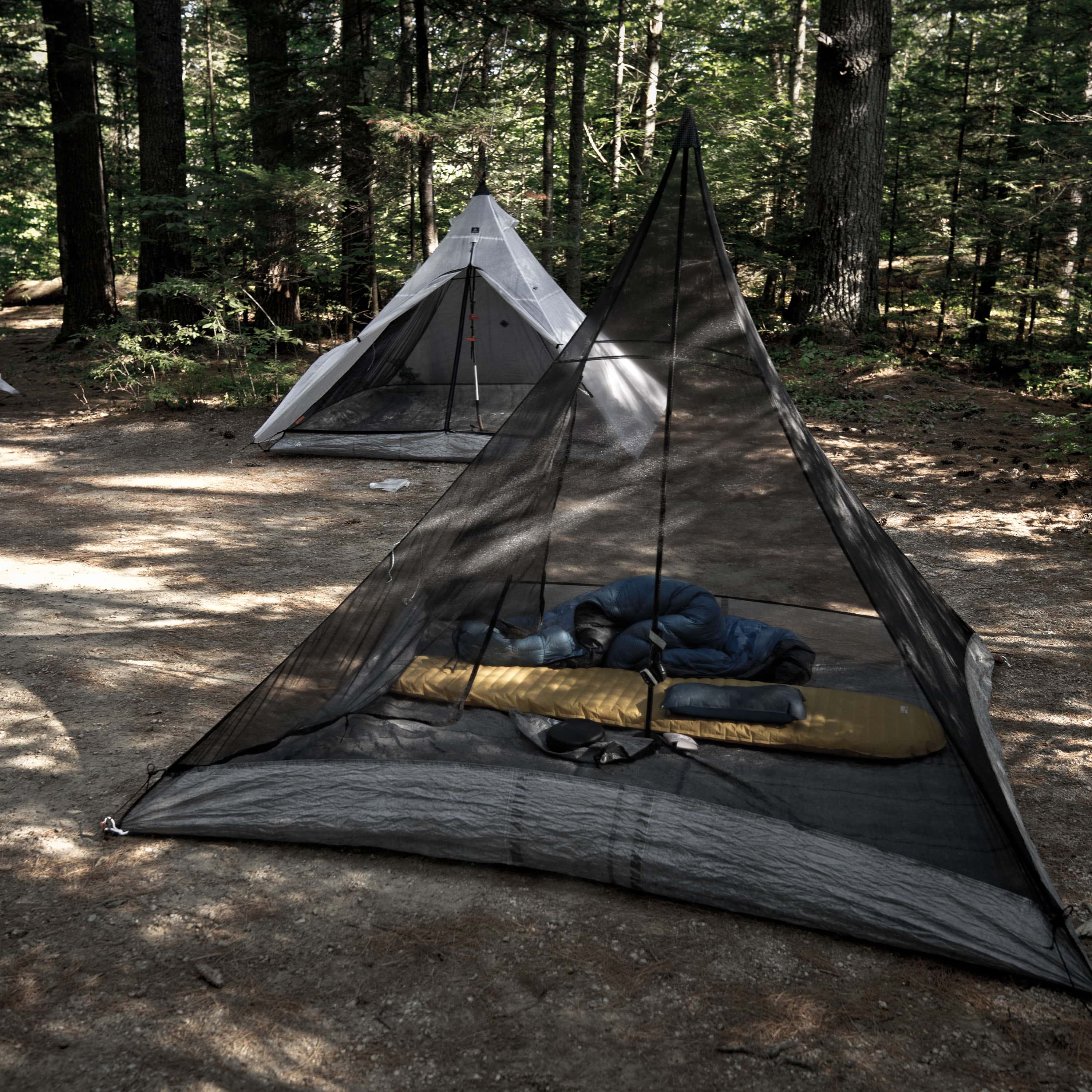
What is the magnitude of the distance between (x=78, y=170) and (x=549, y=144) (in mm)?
6954

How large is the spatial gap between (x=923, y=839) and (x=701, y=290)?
1.96 m

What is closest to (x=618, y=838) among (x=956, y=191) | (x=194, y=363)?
(x=194, y=363)

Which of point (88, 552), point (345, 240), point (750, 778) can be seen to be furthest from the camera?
point (345, 240)

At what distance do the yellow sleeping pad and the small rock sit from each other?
1080 mm

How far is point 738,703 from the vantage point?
3.24 metres

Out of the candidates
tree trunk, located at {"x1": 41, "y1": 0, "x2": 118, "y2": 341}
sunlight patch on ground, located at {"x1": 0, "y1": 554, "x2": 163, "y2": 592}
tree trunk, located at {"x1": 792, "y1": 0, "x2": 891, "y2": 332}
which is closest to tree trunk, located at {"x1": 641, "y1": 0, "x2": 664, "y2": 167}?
tree trunk, located at {"x1": 792, "y1": 0, "x2": 891, "y2": 332}

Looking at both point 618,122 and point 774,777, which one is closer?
point 774,777

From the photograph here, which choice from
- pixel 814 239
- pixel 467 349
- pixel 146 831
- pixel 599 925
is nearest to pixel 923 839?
pixel 599 925

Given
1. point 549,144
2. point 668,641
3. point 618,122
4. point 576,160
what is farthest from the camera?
point 618,122

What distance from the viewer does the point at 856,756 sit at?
310cm

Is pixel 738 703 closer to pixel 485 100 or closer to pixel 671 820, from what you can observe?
pixel 671 820

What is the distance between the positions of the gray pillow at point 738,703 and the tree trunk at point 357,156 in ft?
29.7

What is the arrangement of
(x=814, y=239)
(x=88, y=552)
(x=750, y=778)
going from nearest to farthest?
(x=750, y=778), (x=88, y=552), (x=814, y=239)

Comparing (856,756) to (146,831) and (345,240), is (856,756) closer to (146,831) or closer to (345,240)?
(146,831)
